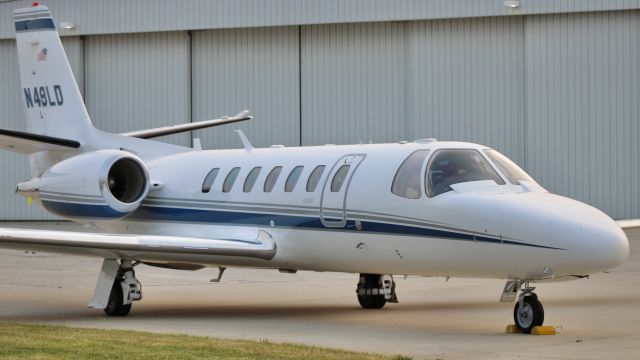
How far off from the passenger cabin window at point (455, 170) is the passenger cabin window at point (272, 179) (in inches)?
110

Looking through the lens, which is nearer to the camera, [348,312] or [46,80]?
[348,312]

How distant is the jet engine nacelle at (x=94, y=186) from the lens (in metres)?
16.9

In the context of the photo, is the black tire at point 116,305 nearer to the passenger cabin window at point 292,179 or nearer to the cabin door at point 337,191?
the passenger cabin window at point 292,179

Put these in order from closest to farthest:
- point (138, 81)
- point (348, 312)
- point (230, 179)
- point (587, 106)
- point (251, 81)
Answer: point (348, 312) < point (230, 179) < point (587, 106) < point (251, 81) < point (138, 81)

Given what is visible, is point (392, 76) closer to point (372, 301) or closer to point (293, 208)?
point (372, 301)

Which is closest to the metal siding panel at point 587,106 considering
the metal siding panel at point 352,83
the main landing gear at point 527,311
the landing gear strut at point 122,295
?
the metal siding panel at point 352,83

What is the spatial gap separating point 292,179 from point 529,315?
14.3 feet

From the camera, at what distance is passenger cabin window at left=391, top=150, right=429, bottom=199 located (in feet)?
46.3

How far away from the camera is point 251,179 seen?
16.5 metres

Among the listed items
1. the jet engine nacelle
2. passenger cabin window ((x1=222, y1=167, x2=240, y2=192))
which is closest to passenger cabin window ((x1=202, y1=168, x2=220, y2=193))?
passenger cabin window ((x1=222, y1=167, x2=240, y2=192))

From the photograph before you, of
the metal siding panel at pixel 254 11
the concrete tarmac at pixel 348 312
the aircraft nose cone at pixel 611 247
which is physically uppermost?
the metal siding panel at pixel 254 11

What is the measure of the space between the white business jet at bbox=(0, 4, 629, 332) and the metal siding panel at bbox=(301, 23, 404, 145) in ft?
38.6

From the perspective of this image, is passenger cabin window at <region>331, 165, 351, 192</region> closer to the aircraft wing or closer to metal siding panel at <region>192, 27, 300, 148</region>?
the aircraft wing

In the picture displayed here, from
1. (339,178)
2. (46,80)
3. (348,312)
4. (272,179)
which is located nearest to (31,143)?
(46,80)
